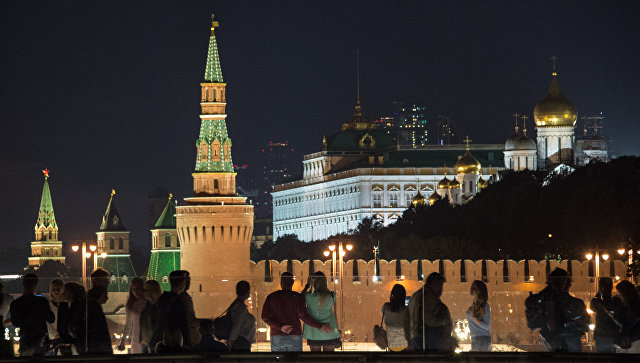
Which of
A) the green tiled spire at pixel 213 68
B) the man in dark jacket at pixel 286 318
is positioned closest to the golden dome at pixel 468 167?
the green tiled spire at pixel 213 68

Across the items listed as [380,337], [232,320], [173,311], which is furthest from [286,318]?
[173,311]

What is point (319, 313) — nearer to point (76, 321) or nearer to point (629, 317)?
point (76, 321)

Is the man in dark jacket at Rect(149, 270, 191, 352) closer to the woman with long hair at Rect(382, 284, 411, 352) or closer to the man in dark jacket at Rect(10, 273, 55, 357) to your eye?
the man in dark jacket at Rect(10, 273, 55, 357)

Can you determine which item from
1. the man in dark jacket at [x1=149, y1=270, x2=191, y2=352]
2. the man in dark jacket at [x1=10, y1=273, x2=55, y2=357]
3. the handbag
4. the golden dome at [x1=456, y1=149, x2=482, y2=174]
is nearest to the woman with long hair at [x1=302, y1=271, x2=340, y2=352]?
the handbag

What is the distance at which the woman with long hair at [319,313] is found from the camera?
33156mm

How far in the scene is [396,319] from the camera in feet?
107

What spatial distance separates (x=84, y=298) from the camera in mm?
31938

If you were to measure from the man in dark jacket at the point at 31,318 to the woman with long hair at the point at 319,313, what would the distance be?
15.0 ft

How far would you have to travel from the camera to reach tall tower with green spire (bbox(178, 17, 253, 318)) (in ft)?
369

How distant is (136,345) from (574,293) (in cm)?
779

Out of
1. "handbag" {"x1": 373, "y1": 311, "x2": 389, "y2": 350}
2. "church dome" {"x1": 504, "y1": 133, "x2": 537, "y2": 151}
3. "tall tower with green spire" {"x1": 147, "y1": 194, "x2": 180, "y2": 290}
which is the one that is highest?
"church dome" {"x1": 504, "y1": 133, "x2": 537, "y2": 151}

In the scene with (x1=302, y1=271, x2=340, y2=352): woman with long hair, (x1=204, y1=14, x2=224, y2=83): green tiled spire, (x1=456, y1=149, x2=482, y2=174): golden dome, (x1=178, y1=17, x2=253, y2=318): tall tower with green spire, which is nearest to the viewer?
(x1=302, y1=271, x2=340, y2=352): woman with long hair

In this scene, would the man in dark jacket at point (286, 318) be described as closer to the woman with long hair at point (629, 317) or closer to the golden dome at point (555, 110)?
the woman with long hair at point (629, 317)

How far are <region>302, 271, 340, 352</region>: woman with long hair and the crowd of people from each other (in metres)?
1.20
